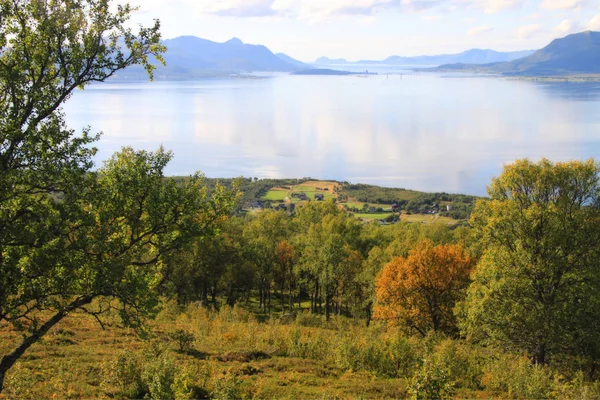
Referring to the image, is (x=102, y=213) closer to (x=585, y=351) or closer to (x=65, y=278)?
(x=65, y=278)

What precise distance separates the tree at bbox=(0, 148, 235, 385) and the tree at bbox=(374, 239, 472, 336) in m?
13.6

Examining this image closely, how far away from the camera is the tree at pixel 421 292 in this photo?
21.7 meters

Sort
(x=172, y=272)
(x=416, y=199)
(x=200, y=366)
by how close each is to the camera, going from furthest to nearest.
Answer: (x=416, y=199), (x=172, y=272), (x=200, y=366)

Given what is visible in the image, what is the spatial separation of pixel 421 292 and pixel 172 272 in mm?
14068

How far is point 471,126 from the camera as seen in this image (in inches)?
5448

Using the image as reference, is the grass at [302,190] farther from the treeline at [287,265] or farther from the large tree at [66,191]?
the large tree at [66,191]

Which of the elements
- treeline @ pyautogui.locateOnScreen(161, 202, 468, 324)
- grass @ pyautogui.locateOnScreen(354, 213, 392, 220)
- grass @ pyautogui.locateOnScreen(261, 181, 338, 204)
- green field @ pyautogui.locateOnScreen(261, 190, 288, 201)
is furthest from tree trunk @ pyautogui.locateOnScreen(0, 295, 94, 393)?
green field @ pyautogui.locateOnScreen(261, 190, 288, 201)

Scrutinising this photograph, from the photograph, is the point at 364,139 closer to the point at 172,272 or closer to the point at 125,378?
the point at 172,272

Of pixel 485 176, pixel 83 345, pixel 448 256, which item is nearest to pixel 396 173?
pixel 485 176

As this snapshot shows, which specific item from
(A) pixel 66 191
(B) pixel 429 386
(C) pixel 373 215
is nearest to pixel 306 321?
(B) pixel 429 386

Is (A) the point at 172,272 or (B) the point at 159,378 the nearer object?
(B) the point at 159,378

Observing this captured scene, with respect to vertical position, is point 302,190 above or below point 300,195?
above

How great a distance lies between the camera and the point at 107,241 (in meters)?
8.38

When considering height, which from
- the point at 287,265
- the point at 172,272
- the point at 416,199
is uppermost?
the point at 172,272
